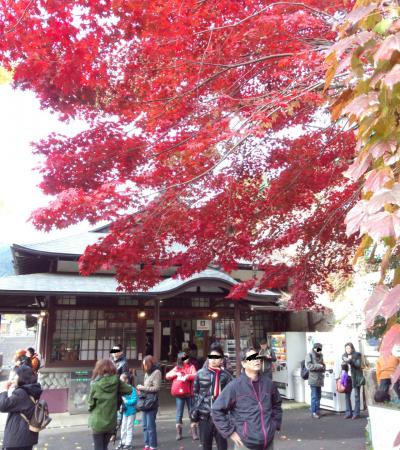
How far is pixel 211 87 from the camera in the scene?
5395mm

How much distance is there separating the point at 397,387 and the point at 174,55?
5.77 meters

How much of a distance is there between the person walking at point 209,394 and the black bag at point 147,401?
1509 mm

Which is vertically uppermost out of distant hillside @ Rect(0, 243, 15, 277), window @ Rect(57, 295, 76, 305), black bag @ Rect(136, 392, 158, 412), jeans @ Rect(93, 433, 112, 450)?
distant hillside @ Rect(0, 243, 15, 277)

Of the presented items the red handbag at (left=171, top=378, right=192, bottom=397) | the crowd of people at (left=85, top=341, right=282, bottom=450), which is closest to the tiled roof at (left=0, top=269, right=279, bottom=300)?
the red handbag at (left=171, top=378, right=192, bottom=397)

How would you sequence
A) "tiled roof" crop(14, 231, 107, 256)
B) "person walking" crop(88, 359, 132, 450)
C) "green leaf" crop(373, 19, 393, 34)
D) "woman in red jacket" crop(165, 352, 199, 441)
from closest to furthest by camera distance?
"green leaf" crop(373, 19, 393, 34), "person walking" crop(88, 359, 132, 450), "woman in red jacket" crop(165, 352, 199, 441), "tiled roof" crop(14, 231, 107, 256)

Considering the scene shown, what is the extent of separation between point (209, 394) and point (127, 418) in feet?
7.64

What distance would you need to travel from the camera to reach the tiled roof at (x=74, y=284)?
10797 mm

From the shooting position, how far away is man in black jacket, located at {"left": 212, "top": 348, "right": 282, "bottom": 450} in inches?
153

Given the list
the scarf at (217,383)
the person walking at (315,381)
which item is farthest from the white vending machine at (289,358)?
the scarf at (217,383)

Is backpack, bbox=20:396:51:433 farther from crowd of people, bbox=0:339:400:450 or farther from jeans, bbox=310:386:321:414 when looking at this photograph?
jeans, bbox=310:386:321:414

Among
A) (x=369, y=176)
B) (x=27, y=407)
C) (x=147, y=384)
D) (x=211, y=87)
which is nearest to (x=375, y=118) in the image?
(x=369, y=176)

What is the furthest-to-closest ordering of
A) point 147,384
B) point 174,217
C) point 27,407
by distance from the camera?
point 147,384 < point 174,217 < point 27,407

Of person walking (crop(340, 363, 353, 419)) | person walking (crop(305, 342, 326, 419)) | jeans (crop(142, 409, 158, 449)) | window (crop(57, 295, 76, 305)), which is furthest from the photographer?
window (crop(57, 295, 76, 305))

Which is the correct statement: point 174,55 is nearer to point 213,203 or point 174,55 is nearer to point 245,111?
point 245,111
